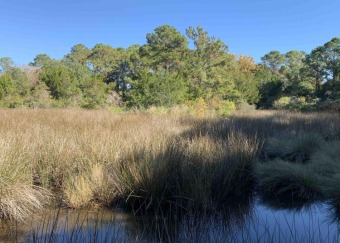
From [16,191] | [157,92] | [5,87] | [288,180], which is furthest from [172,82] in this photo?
[16,191]

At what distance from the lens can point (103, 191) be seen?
11.6 feet

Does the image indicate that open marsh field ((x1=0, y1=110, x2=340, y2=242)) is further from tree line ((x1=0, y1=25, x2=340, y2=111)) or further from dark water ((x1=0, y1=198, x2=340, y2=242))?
tree line ((x1=0, y1=25, x2=340, y2=111))

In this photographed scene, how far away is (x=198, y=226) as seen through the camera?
114 inches

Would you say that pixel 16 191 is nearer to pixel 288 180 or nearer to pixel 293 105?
pixel 288 180

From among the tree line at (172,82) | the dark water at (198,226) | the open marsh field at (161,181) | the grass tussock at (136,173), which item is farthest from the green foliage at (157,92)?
the dark water at (198,226)

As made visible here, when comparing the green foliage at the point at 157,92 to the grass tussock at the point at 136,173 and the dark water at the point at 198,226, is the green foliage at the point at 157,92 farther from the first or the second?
the dark water at the point at 198,226

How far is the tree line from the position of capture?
17.4 meters

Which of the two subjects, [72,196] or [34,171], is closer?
[72,196]

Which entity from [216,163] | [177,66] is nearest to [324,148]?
[216,163]

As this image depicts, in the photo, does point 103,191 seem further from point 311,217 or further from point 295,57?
point 295,57

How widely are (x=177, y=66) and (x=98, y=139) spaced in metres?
18.9

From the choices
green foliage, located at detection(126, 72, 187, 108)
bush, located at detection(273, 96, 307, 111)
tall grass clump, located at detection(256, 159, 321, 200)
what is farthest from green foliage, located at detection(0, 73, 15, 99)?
tall grass clump, located at detection(256, 159, 321, 200)

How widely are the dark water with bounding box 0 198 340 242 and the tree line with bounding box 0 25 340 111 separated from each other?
12036mm

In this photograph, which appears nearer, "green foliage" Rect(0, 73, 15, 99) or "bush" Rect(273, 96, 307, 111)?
"green foliage" Rect(0, 73, 15, 99)
